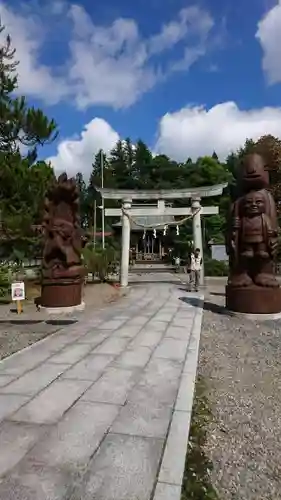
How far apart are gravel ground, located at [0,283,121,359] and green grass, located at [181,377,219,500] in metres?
2.96

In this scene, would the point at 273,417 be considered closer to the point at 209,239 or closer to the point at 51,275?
the point at 51,275

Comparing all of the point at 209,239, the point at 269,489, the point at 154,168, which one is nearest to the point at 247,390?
the point at 269,489

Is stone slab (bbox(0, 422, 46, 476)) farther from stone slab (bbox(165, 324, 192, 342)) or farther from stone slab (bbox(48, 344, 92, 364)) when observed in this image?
stone slab (bbox(165, 324, 192, 342))

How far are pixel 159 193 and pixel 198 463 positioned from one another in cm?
1464

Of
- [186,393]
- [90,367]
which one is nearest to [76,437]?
[186,393]

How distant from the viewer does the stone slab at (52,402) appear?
10.2ft

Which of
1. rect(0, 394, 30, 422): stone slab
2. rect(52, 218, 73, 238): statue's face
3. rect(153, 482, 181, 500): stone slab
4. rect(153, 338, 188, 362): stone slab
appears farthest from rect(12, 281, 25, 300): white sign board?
rect(153, 482, 181, 500): stone slab

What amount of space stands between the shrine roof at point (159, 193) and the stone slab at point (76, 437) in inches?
537

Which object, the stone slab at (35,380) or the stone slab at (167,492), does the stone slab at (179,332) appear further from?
the stone slab at (167,492)

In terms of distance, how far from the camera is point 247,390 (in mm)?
4133

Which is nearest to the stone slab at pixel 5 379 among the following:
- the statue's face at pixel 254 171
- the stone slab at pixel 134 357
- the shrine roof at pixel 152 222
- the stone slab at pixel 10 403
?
the stone slab at pixel 10 403

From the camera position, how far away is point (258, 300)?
799cm

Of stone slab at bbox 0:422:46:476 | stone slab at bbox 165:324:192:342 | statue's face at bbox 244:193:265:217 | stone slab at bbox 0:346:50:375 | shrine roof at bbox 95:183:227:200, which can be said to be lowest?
stone slab at bbox 165:324:192:342

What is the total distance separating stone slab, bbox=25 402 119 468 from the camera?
2493mm
